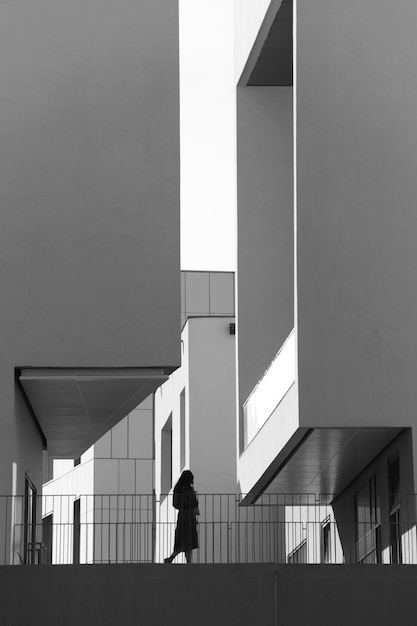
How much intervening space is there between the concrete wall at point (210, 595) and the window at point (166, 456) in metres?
26.4

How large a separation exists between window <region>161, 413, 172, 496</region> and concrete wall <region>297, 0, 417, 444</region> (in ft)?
77.2

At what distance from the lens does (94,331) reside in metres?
29.3

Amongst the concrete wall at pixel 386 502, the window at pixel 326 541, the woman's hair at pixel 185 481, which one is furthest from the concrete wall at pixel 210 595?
the window at pixel 326 541

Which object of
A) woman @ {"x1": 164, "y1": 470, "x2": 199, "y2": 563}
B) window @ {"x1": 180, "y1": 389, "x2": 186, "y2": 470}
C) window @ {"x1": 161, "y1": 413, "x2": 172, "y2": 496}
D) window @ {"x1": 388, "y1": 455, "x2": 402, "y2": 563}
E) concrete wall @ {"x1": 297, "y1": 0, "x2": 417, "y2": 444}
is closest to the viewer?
concrete wall @ {"x1": 297, "y1": 0, "x2": 417, "y2": 444}

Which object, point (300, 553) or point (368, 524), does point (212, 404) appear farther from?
point (368, 524)

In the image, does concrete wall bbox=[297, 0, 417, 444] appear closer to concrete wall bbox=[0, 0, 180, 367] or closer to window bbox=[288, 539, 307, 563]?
concrete wall bbox=[0, 0, 180, 367]

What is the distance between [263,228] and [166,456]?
57.9 ft

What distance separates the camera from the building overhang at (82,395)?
29.2 metres

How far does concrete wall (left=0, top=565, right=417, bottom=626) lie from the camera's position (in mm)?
26531

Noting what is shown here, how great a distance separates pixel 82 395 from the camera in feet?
102

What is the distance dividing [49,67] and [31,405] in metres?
7.21

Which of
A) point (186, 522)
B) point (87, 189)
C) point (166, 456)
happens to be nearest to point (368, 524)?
point (186, 522)

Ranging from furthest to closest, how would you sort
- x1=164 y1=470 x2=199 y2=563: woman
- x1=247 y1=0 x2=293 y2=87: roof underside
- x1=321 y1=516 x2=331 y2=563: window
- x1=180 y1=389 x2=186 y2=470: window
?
x1=180 y1=389 x2=186 y2=470: window
x1=321 y1=516 x2=331 y2=563: window
x1=247 y1=0 x2=293 y2=87: roof underside
x1=164 y1=470 x2=199 y2=563: woman

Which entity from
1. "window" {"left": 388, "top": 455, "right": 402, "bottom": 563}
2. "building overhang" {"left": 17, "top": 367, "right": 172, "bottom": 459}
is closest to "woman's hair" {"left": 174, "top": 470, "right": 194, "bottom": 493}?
"building overhang" {"left": 17, "top": 367, "right": 172, "bottom": 459}
